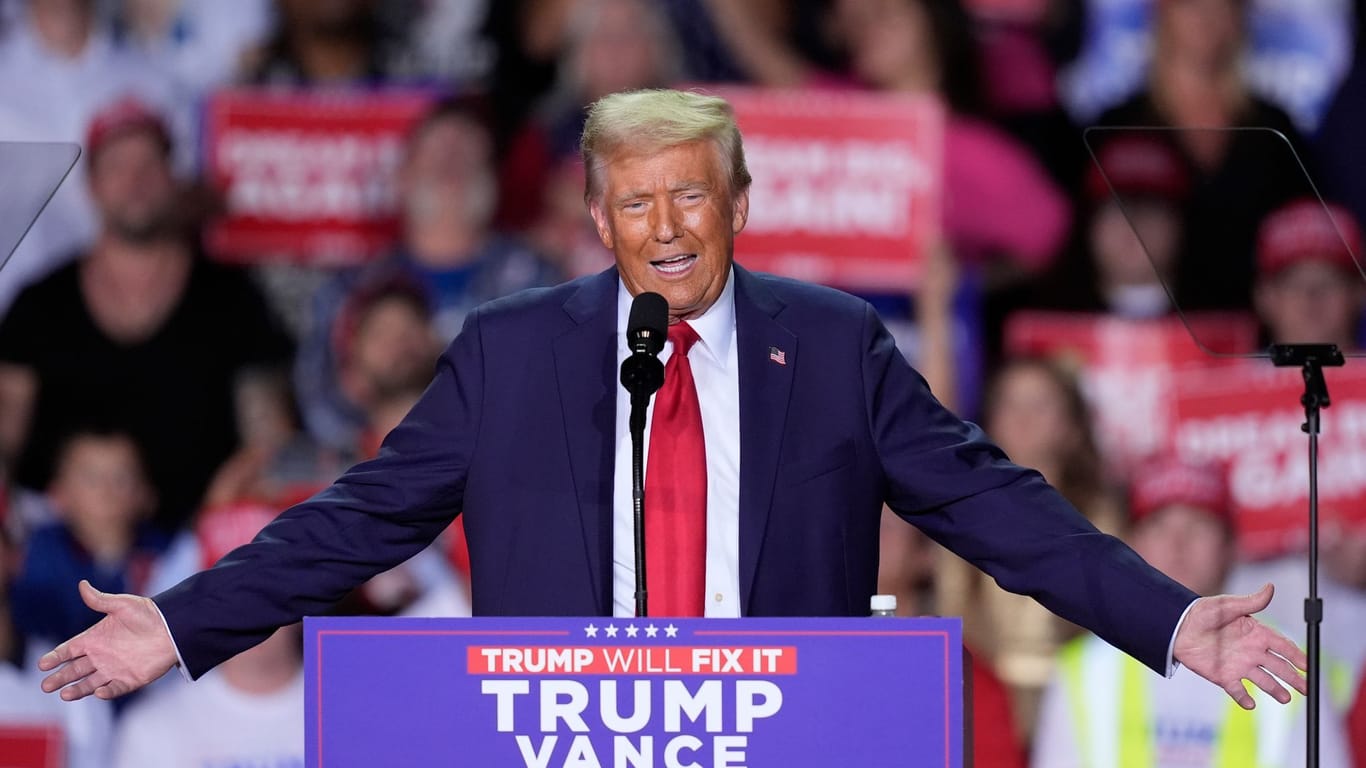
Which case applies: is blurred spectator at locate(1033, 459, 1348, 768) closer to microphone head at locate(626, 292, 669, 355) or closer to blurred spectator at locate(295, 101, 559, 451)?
blurred spectator at locate(295, 101, 559, 451)

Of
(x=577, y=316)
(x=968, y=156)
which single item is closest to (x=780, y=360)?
(x=577, y=316)

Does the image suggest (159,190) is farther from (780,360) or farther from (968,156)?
(780,360)

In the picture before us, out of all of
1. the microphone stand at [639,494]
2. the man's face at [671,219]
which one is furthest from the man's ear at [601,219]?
the microphone stand at [639,494]

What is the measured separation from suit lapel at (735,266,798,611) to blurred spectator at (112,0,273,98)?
9.41 feet

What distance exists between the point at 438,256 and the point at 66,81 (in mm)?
1195

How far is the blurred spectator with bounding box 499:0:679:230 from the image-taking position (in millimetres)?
4668

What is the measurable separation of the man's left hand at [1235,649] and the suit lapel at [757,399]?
54 centimetres

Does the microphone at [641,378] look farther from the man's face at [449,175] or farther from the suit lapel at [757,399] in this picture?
the man's face at [449,175]

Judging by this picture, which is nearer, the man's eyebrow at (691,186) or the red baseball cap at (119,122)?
the man's eyebrow at (691,186)

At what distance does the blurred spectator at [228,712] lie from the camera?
468cm

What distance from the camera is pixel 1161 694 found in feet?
15.1

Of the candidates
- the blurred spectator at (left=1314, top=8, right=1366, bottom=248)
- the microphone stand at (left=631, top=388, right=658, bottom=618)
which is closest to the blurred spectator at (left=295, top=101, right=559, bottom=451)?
the blurred spectator at (left=1314, top=8, right=1366, bottom=248)

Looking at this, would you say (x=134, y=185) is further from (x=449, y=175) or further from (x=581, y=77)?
(x=581, y=77)

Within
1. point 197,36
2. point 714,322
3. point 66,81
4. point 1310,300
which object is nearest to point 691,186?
point 714,322
